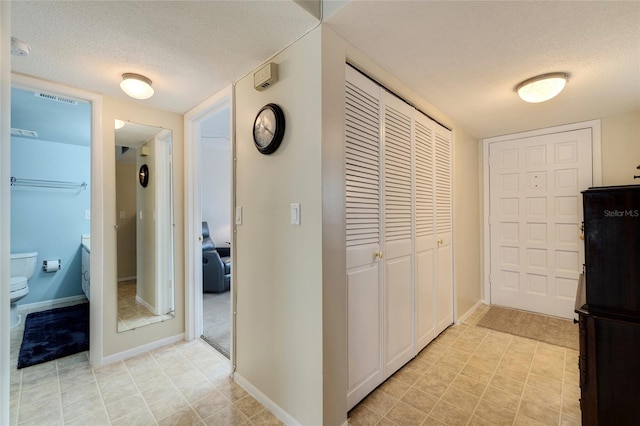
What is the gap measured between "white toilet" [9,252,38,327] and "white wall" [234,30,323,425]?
2563mm

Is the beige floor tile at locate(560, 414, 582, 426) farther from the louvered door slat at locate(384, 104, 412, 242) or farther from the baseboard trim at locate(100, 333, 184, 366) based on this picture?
the baseboard trim at locate(100, 333, 184, 366)

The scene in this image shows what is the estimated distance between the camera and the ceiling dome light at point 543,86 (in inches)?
76.9

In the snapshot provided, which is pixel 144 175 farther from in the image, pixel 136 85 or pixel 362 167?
pixel 362 167

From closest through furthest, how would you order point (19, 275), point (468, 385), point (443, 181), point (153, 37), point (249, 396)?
point (153, 37), point (249, 396), point (468, 385), point (443, 181), point (19, 275)

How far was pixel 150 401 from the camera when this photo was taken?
180cm

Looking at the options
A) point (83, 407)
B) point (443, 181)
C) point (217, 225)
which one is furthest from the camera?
point (217, 225)

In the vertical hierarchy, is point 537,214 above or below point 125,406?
above

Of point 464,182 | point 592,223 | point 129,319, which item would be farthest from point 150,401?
point 464,182

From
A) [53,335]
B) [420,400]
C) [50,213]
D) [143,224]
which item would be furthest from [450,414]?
[50,213]

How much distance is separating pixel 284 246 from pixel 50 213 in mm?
3762

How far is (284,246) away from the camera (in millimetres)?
1661

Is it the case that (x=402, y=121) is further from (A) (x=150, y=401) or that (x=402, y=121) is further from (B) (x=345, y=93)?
(A) (x=150, y=401)

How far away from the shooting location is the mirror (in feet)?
7.86

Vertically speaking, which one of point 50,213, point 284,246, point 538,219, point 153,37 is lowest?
point 284,246
